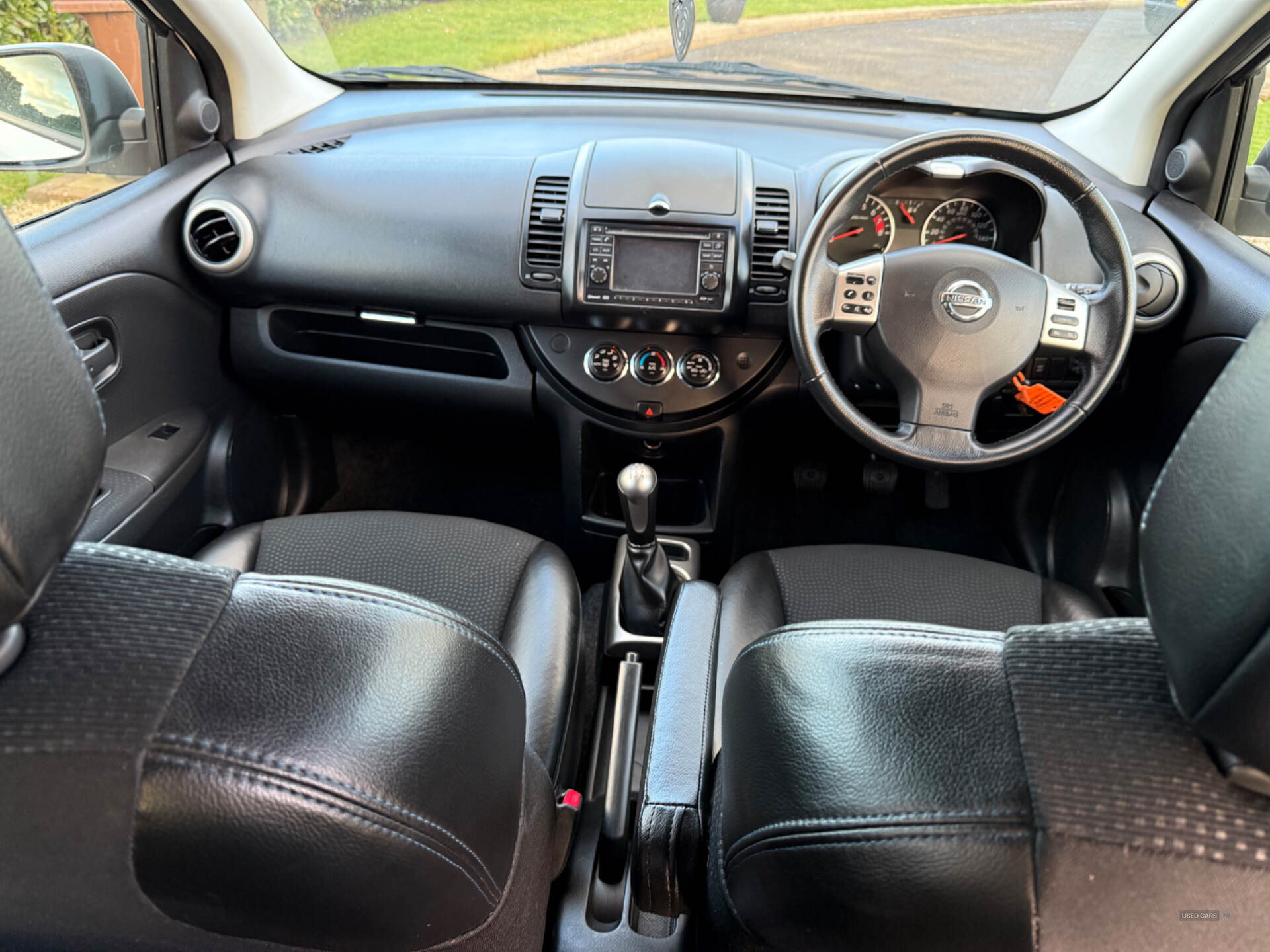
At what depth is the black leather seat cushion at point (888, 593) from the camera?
4.76 ft

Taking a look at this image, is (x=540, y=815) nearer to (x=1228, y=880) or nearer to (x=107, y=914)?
(x=107, y=914)

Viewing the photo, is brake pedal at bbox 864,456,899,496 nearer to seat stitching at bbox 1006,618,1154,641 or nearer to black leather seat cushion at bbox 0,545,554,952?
seat stitching at bbox 1006,618,1154,641

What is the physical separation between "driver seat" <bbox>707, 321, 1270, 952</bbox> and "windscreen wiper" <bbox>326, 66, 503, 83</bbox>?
6.37ft

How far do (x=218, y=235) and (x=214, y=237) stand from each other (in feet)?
0.03

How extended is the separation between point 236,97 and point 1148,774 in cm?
213

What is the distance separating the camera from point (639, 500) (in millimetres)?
1583

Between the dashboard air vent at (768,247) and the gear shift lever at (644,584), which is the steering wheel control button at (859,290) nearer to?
the dashboard air vent at (768,247)

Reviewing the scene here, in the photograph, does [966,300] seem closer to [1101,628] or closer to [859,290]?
[859,290]

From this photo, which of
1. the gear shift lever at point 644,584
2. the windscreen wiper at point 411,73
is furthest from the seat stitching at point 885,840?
the windscreen wiper at point 411,73

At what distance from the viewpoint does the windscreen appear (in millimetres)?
1873

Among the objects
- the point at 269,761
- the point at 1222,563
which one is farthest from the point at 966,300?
the point at 269,761

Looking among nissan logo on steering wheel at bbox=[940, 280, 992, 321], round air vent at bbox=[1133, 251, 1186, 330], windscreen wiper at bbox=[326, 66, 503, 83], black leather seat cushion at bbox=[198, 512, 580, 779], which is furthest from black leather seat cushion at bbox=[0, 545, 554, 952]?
windscreen wiper at bbox=[326, 66, 503, 83]

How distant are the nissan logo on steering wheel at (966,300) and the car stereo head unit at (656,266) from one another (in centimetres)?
43

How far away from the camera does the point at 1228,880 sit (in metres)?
0.49
